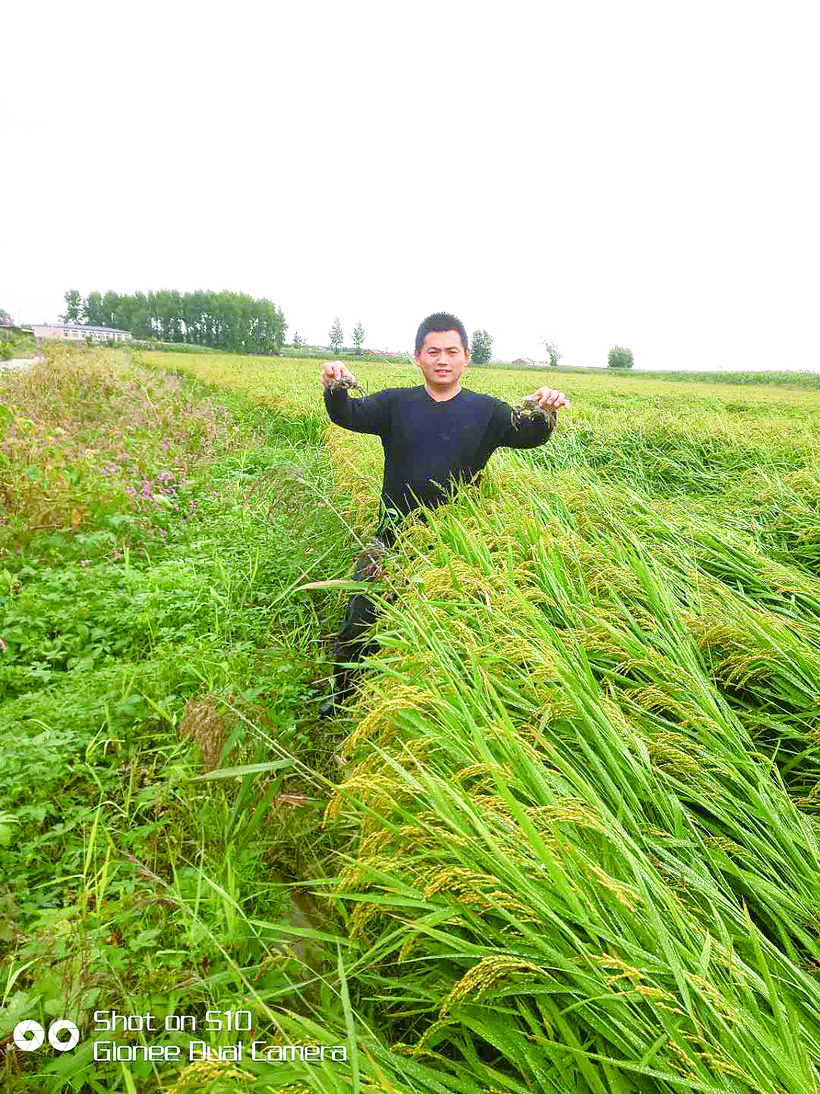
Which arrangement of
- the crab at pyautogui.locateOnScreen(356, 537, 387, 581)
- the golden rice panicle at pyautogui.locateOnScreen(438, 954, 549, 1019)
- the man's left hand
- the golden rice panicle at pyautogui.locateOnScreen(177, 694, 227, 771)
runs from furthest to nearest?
the man's left hand
the crab at pyautogui.locateOnScreen(356, 537, 387, 581)
the golden rice panicle at pyautogui.locateOnScreen(177, 694, 227, 771)
the golden rice panicle at pyautogui.locateOnScreen(438, 954, 549, 1019)

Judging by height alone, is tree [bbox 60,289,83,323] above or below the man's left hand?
above

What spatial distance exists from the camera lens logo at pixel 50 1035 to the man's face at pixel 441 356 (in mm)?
3021

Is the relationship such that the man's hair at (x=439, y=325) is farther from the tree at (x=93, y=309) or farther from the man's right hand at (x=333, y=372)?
the tree at (x=93, y=309)

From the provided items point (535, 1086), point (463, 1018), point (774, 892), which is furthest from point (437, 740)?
point (774, 892)

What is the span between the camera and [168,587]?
4.04 m

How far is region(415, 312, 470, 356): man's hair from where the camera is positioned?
3275 millimetres

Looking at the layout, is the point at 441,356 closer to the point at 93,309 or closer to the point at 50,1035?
the point at 50,1035

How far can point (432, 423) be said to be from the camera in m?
3.26

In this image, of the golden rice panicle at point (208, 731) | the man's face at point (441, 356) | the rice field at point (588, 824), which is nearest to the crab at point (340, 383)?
the man's face at point (441, 356)

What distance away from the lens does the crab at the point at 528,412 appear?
10.3 feet

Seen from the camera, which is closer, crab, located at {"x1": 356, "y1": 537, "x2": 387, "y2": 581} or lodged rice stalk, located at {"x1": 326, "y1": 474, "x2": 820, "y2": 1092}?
lodged rice stalk, located at {"x1": 326, "y1": 474, "x2": 820, "y2": 1092}

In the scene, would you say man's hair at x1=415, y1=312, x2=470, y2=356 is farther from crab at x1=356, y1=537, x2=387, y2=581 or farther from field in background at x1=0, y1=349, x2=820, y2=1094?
crab at x1=356, y1=537, x2=387, y2=581

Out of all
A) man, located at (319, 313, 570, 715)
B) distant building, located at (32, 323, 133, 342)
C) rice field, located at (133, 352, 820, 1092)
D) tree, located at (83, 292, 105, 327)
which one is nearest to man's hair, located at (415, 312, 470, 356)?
man, located at (319, 313, 570, 715)

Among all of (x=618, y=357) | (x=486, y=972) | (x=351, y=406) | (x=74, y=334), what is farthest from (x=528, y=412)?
(x=618, y=357)
